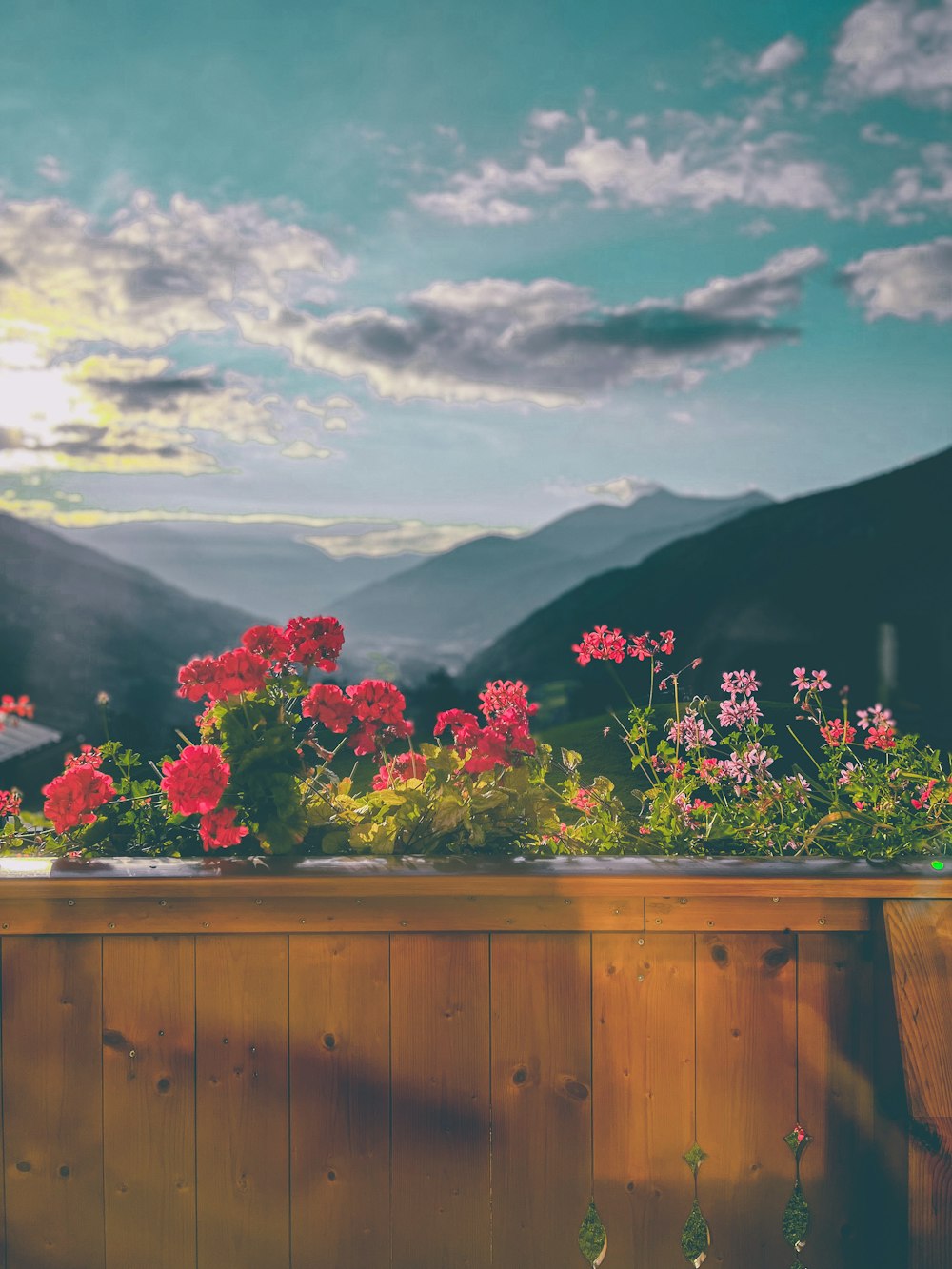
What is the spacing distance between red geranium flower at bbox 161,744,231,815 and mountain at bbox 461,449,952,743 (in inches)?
867

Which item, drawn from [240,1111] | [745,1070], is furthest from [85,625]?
[745,1070]

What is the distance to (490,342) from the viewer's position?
1045 centimetres

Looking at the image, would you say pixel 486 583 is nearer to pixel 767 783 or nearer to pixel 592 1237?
pixel 767 783

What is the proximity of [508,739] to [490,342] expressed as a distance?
9.31 meters

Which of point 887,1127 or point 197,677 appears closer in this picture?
point 887,1127

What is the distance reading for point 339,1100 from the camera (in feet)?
5.69

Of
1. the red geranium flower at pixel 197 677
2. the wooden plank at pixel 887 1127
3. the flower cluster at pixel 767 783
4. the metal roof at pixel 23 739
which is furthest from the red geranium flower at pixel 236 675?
the metal roof at pixel 23 739

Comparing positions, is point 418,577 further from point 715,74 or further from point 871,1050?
point 871,1050

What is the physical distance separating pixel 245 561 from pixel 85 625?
45.6 ft

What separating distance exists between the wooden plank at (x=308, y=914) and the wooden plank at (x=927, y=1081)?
0.57 meters

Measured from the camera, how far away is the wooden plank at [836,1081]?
1.74m

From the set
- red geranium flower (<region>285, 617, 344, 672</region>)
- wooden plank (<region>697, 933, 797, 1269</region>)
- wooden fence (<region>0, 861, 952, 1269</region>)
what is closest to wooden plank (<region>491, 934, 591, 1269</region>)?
wooden fence (<region>0, 861, 952, 1269</region>)

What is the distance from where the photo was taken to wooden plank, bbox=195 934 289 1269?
173 centimetres

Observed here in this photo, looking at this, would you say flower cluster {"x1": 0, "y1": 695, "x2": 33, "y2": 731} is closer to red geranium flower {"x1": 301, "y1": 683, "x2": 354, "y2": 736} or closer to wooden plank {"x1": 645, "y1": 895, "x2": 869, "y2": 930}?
red geranium flower {"x1": 301, "y1": 683, "x2": 354, "y2": 736}
